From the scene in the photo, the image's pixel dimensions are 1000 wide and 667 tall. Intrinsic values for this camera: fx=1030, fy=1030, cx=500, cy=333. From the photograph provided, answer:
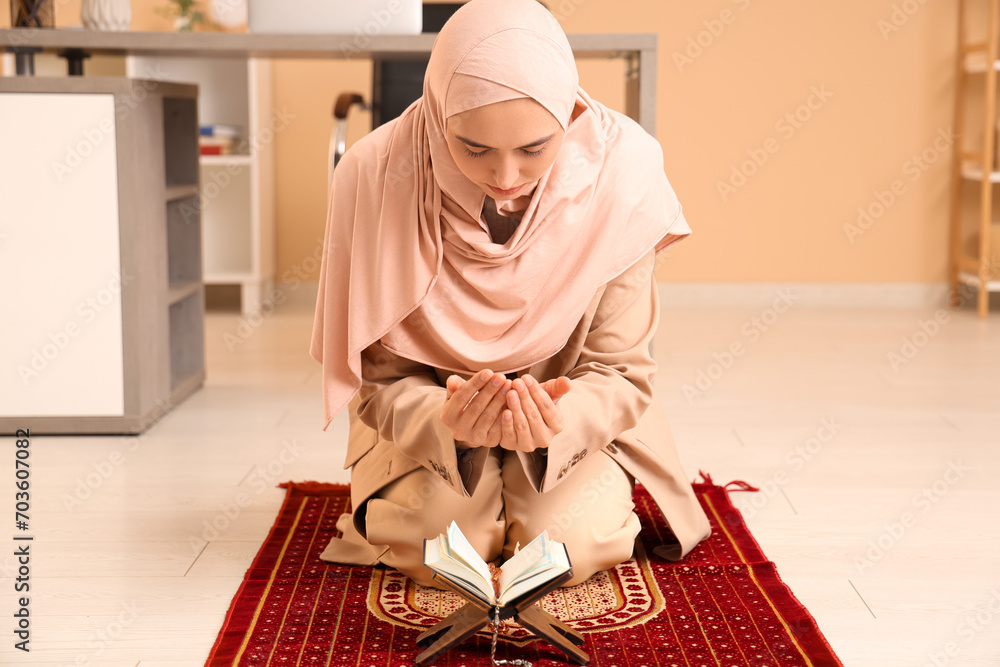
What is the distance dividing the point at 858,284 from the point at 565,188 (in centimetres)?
324

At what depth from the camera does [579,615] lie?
1.46 metres

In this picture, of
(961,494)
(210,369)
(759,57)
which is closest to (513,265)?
(961,494)

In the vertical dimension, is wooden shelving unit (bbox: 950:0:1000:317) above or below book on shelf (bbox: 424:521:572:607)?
above

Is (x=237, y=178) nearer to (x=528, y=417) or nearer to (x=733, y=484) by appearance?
(x=733, y=484)

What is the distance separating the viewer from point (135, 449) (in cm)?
231

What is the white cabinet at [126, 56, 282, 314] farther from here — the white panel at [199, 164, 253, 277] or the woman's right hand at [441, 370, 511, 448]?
the woman's right hand at [441, 370, 511, 448]

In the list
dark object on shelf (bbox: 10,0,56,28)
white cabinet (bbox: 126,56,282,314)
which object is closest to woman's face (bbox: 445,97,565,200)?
dark object on shelf (bbox: 10,0,56,28)

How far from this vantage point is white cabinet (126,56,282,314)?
4094 mm

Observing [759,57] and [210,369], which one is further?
[759,57]

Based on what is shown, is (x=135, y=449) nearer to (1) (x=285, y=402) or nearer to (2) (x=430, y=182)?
(1) (x=285, y=402)

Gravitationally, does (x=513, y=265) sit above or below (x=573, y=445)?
above

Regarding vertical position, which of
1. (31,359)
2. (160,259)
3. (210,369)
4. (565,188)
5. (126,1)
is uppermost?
(126,1)

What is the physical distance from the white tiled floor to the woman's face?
0.73m

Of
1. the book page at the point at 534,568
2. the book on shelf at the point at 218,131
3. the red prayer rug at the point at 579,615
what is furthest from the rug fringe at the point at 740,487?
the book on shelf at the point at 218,131
